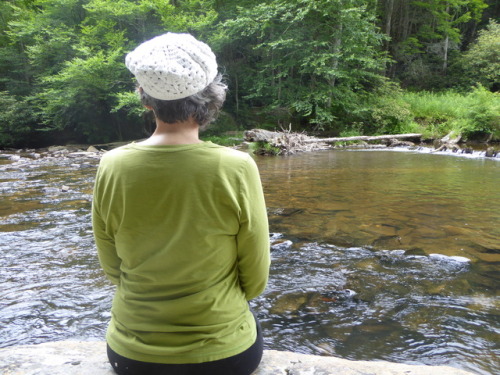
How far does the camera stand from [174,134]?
4.32 feet

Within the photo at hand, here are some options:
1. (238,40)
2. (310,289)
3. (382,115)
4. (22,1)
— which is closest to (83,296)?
(310,289)

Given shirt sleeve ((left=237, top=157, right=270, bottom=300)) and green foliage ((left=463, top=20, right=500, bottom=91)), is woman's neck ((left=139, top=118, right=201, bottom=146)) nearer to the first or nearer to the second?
shirt sleeve ((left=237, top=157, right=270, bottom=300))

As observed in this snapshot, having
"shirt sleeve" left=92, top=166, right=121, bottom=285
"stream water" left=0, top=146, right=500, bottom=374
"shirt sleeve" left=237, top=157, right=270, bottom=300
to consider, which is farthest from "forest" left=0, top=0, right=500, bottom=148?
"shirt sleeve" left=92, top=166, right=121, bottom=285

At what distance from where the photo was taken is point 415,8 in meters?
27.8

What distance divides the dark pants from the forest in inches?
682

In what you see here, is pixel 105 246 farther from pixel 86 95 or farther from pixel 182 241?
pixel 86 95

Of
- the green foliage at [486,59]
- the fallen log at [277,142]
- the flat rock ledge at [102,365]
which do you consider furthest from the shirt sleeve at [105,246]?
the green foliage at [486,59]

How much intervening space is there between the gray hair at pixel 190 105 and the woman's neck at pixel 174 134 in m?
0.02

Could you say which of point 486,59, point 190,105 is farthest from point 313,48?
point 190,105

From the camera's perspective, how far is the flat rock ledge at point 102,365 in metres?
1.72

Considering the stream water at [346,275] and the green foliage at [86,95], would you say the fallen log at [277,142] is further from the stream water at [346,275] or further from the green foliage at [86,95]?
the green foliage at [86,95]

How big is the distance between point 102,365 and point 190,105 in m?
1.28

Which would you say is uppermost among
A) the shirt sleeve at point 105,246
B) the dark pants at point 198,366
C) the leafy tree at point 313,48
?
the leafy tree at point 313,48

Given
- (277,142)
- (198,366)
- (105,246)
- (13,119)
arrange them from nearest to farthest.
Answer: (198,366), (105,246), (277,142), (13,119)
